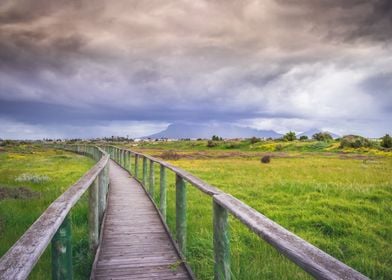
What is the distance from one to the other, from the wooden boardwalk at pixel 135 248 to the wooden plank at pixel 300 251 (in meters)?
2.30

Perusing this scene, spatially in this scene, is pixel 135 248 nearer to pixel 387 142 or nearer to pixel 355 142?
pixel 355 142

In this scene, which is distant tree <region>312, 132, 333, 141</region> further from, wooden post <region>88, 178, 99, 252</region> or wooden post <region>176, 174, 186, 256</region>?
wooden post <region>88, 178, 99, 252</region>

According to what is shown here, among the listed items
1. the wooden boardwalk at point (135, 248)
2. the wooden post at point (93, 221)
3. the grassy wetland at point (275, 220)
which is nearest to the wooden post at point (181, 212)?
the wooden boardwalk at point (135, 248)

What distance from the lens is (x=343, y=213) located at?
8.99 m

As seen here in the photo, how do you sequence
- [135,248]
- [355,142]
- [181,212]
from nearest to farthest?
[181,212] < [135,248] < [355,142]

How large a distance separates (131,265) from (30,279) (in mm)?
1420

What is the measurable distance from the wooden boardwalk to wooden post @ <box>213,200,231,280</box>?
123cm

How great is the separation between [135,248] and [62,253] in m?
2.76

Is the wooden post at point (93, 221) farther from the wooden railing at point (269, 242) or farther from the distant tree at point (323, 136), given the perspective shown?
the distant tree at point (323, 136)

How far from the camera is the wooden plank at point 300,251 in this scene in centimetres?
158

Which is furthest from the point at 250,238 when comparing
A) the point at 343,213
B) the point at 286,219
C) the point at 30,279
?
the point at 30,279

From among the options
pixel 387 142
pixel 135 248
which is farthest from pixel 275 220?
pixel 387 142

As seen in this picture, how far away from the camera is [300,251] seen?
1863mm

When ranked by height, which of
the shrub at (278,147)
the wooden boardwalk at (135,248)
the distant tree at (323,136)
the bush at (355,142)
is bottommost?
the wooden boardwalk at (135,248)
